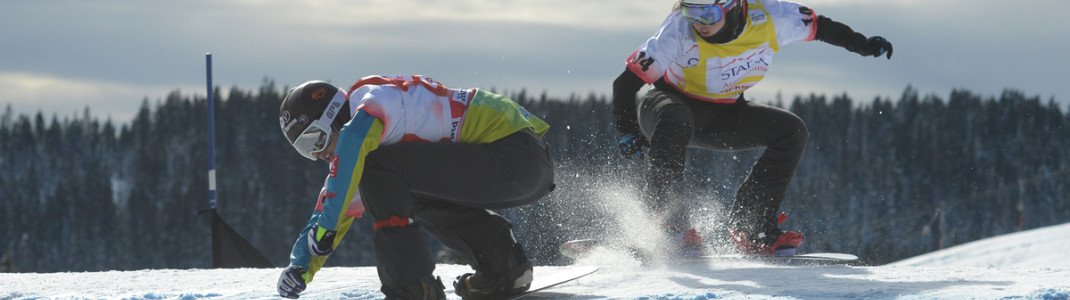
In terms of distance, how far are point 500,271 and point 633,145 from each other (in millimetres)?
1730

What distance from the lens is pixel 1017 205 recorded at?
283ft

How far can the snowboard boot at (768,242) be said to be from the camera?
6738mm

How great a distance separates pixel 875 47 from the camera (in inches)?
266

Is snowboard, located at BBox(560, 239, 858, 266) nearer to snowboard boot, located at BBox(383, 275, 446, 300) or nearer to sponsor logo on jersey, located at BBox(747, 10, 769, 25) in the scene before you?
sponsor logo on jersey, located at BBox(747, 10, 769, 25)

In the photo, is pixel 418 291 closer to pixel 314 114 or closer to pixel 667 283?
pixel 314 114

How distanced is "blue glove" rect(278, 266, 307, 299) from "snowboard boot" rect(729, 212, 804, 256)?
2.84m

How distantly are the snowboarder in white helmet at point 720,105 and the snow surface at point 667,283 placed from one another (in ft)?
1.19

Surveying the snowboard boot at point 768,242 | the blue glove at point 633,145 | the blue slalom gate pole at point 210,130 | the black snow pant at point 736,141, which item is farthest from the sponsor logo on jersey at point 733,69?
the blue slalom gate pole at point 210,130

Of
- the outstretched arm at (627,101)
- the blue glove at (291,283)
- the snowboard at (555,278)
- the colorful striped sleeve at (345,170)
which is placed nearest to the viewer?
the colorful striped sleeve at (345,170)

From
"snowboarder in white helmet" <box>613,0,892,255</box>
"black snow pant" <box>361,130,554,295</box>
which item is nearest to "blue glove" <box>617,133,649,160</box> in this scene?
"snowboarder in white helmet" <box>613,0,892,255</box>

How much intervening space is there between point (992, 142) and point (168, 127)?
2097 inches

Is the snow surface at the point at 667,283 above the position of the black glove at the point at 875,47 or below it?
below

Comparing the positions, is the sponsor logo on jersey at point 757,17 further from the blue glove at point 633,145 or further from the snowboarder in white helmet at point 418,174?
the snowboarder in white helmet at point 418,174

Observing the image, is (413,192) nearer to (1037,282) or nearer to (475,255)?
(475,255)
